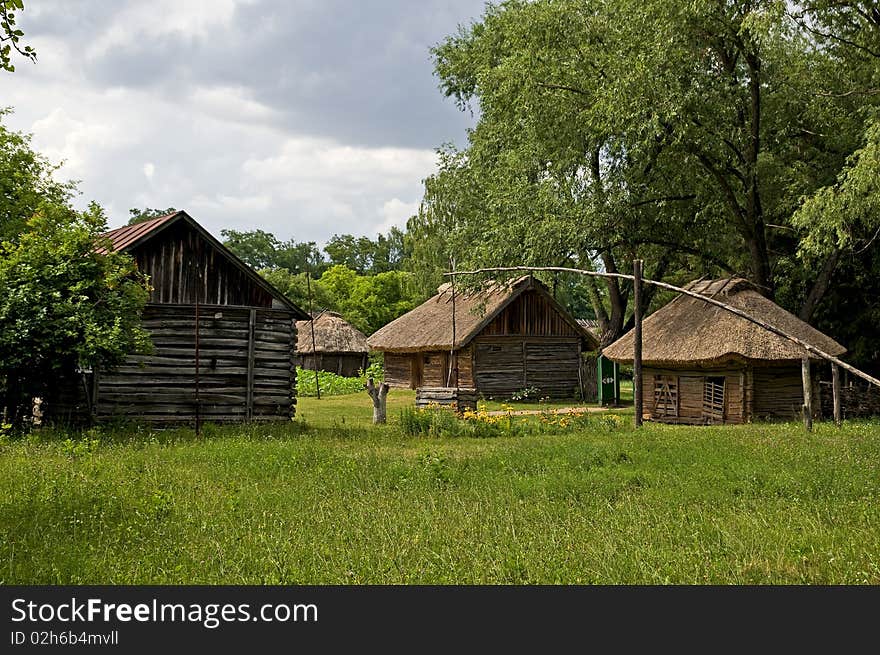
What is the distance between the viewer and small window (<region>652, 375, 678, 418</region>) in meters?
25.7

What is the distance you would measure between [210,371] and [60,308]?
4340 millimetres

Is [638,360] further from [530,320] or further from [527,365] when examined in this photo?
[530,320]

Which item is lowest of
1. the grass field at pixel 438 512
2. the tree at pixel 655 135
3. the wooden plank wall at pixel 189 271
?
the grass field at pixel 438 512

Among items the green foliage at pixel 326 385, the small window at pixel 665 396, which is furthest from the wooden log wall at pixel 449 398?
the green foliage at pixel 326 385

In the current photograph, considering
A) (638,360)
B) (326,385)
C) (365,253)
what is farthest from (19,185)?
(365,253)

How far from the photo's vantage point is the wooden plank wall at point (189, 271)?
19516 mm

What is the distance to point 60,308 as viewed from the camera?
54.1ft

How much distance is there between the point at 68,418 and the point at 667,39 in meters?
18.4

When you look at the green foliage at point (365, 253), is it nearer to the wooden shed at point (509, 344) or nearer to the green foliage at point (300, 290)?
the green foliage at point (300, 290)

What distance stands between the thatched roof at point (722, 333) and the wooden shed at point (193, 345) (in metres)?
10.9

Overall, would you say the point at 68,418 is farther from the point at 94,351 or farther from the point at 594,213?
the point at 594,213

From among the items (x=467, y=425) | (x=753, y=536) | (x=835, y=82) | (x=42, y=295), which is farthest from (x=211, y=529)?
(x=835, y=82)

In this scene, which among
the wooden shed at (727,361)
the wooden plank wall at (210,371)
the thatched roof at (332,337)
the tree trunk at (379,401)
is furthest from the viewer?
the thatched roof at (332,337)

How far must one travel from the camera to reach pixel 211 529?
8.73 metres
